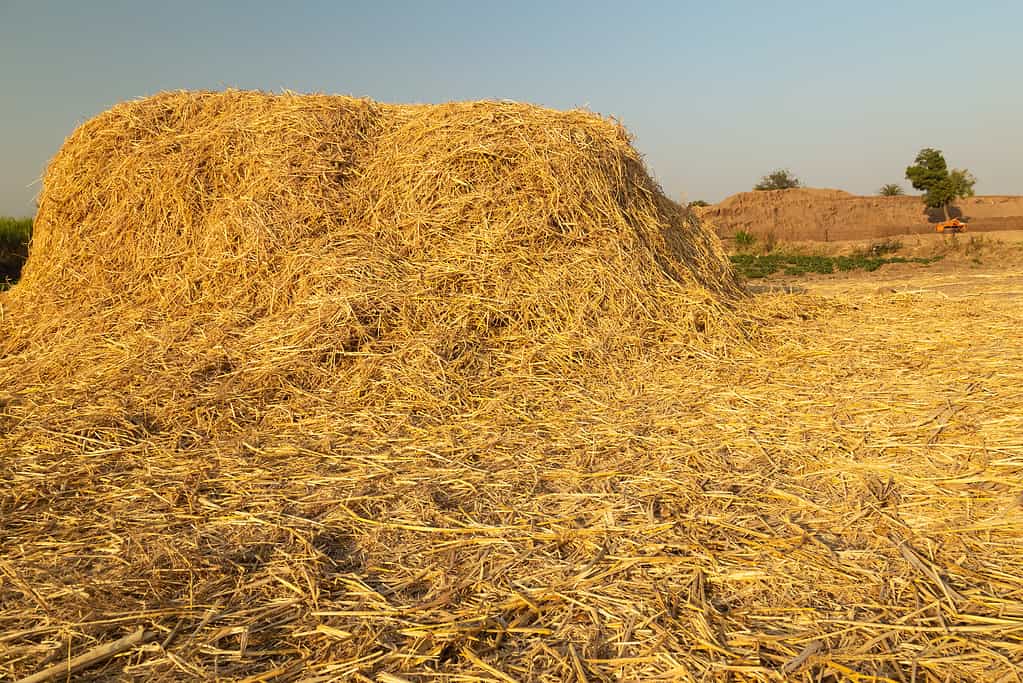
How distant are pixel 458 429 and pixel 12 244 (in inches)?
492

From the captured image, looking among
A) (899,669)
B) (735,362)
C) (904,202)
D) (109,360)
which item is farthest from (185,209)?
(904,202)

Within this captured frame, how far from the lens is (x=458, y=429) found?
137 inches

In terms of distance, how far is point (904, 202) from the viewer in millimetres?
37812

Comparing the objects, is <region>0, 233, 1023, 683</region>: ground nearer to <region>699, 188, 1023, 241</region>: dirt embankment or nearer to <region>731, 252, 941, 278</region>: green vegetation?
<region>731, 252, 941, 278</region>: green vegetation

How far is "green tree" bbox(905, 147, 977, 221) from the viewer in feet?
112

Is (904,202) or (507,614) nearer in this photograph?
(507,614)

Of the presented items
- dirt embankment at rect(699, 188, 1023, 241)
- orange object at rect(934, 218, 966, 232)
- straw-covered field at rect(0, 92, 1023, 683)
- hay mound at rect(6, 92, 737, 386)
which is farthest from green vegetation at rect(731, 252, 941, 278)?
orange object at rect(934, 218, 966, 232)

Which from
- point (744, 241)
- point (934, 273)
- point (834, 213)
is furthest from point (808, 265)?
point (834, 213)

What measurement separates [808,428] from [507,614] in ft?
6.91

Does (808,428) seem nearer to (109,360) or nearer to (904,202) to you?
(109,360)

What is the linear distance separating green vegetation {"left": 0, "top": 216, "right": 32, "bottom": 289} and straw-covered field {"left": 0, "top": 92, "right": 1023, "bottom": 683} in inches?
239

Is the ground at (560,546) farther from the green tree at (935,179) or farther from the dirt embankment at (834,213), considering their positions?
the green tree at (935,179)

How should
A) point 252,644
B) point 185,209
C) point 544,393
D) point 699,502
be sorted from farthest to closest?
point 185,209 < point 544,393 < point 699,502 < point 252,644

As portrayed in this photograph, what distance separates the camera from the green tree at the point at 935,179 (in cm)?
3409
